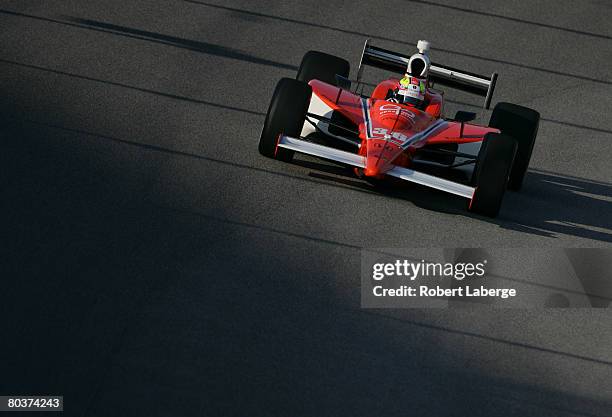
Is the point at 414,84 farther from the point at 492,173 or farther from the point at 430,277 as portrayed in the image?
the point at 430,277

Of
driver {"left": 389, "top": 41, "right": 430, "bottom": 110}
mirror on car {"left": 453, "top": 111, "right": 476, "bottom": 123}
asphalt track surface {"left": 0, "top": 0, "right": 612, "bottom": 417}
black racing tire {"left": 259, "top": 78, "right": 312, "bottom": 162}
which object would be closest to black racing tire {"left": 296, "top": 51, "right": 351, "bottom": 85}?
asphalt track surface {"left": 0, "top": 0, "right": 612, "bottom": 417}

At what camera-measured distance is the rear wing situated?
40.9 feet

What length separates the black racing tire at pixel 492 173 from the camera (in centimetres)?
1067

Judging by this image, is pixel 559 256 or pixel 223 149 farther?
pixel 223 149

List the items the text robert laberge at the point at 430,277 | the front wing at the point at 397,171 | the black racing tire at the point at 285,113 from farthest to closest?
the black racing tire at the point at 285,113 < the front wing at the point at 397,171 < the text robert laberge at the point at 430,277

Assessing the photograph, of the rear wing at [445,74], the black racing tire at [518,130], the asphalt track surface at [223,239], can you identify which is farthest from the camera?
the rear wing at [445,74]

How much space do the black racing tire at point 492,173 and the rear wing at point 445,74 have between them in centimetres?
159

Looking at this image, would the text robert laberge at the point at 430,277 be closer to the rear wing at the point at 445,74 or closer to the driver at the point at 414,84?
the driver at the point at 414,84

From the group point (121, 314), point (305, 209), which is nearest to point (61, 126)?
point (305, 209)

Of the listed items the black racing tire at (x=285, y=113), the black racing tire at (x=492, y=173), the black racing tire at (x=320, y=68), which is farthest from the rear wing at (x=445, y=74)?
the black racing tire at (x=285, y=113)

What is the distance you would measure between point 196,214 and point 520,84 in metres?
7.36

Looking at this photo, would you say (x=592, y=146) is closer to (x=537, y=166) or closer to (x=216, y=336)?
(x=537, y=166)

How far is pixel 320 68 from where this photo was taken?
12.7 metres

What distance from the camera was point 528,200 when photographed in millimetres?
11812
